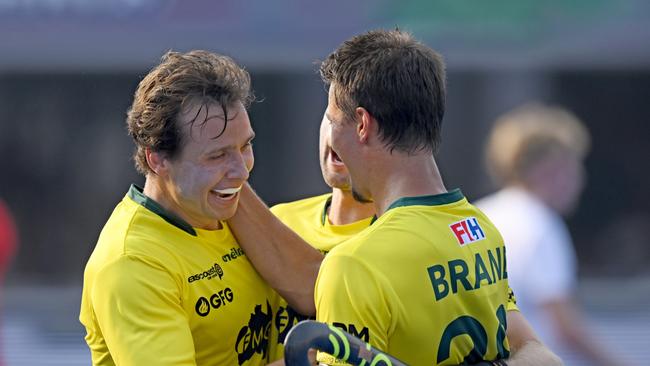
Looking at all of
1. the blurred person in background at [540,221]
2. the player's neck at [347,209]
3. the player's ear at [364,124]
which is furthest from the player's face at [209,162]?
the blurred person in background at [540,221]

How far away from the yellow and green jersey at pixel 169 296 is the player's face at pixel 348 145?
1.47 ft

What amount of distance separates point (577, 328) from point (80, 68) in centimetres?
583

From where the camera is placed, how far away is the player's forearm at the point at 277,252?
2971 millimetres

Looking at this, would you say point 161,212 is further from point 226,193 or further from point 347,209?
point 347,209

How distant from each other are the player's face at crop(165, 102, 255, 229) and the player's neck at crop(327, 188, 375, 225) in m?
0.45

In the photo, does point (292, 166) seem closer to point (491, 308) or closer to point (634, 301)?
point (634, 301)

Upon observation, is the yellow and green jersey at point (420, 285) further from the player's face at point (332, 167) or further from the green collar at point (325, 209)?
the green collar at point (325, 209)

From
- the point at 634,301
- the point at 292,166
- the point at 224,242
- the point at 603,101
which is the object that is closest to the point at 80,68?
the point at 292,166

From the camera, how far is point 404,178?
263cm

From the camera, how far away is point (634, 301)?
380 inches

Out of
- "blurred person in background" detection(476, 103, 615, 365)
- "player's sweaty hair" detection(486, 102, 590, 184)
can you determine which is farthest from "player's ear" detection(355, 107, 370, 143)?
"player's sweaty hair" detection(486, 102, 590, 184)

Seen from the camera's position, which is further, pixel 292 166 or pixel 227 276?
pixel 292 166

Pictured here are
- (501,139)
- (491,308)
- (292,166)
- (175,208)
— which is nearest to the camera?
(491,308)

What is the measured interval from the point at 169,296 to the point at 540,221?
2.39 metres
